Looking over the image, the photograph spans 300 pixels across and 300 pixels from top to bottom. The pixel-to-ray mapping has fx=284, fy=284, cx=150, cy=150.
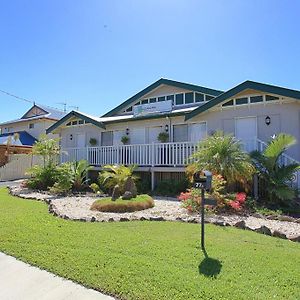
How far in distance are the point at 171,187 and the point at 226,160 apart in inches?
152

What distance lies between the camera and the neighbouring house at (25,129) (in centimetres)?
2575

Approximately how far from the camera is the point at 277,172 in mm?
9734

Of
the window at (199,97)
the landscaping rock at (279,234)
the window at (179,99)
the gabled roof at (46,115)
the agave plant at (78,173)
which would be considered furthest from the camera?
the gabled roof at (46,115)

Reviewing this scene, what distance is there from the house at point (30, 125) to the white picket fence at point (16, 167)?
4.17m

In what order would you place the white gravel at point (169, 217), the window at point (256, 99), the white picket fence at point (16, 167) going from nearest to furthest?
the white gravel at point (169, 217), the window at point (256, 99), the white picket fence at point (16, 167)

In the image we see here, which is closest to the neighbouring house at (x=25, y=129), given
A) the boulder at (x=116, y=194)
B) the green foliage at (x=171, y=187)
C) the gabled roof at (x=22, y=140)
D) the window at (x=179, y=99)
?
the gabled roof at (x=22, y=140)

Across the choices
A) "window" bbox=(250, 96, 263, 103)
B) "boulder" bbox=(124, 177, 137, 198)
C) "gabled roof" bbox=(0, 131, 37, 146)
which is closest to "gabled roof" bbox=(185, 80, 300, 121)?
"window" bbox=(250, 96, 263, 103)

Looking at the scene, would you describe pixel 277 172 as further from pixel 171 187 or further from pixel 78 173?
pixel 78 173

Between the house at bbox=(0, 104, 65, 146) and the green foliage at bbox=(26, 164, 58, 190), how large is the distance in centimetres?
1357

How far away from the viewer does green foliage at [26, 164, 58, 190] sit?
15.1 metres

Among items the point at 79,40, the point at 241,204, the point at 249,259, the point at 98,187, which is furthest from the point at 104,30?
the point at 249,259

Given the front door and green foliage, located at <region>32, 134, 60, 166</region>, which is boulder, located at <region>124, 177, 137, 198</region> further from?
green foliage, located at <region>32, 134, 60, 166</region>

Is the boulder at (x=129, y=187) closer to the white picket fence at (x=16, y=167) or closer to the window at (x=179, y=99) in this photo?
the window at (x=179, y=99)

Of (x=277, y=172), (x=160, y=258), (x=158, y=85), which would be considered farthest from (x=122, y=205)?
(x=158, y=85)
